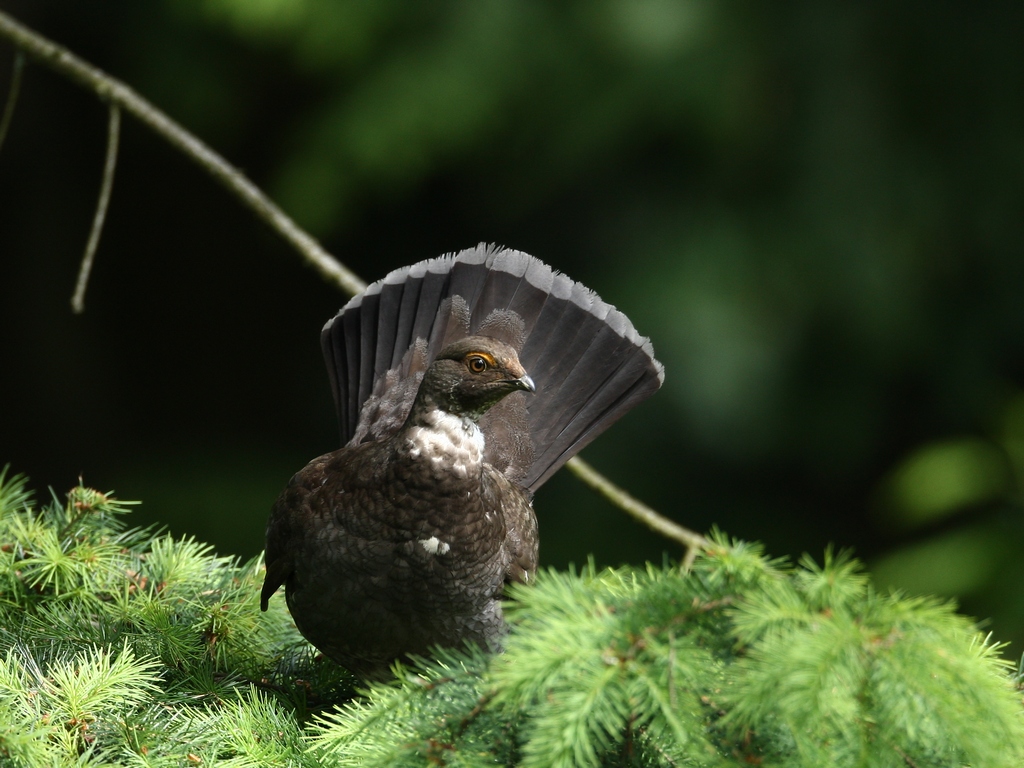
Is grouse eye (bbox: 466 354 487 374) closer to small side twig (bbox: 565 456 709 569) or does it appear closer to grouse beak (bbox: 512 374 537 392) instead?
grouse beak (bbox: 512 374 537 392)

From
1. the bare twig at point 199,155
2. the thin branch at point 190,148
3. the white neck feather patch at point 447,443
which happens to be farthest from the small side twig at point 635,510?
the thin branch at point 190,148

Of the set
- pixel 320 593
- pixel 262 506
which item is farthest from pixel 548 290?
pixel 262 506

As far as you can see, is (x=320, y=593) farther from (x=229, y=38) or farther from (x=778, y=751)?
(x=229, y=38)

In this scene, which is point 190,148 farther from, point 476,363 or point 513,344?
point 476,363

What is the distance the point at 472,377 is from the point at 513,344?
18.2 inches

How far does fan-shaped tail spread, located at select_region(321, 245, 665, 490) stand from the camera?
262cm

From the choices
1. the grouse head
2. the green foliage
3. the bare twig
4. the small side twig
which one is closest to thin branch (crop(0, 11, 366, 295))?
the bare twig

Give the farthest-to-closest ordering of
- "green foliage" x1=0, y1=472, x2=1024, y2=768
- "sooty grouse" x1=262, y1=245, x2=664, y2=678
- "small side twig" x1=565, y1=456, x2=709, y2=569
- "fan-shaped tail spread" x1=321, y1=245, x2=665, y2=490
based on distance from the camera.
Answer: "small side twig" x1=565, y1=456, x2=709, y2=569 < "fan-shaped tail spread" x1=321, y1=245, x2=665, y2=490 < "sooty grouse" x1=262, y1=245, x2=664, y2=678 < "green foliage" x1=0, y1=472, x2=1024, y2=768

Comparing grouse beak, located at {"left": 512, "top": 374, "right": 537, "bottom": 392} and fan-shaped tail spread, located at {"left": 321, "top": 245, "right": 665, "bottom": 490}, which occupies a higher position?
fan-shaped tail spread, located at {"left": 321, "top": 245, "right": 665, "bottom": 490}

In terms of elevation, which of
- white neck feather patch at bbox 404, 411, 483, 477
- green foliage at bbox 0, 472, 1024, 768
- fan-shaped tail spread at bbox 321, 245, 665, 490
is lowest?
green foliage at bbox 0, 472, 1024, 768

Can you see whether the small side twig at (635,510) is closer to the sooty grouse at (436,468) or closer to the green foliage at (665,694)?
the sooty grouse at (436,468)

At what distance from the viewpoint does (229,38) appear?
16.3 feet

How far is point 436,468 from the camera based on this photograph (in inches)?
83.0

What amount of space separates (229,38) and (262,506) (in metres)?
2.23
